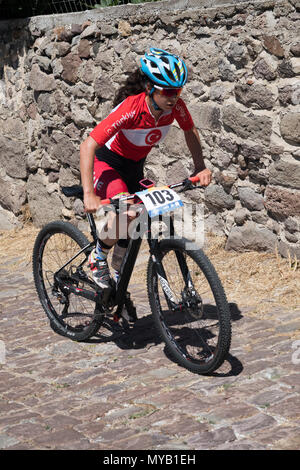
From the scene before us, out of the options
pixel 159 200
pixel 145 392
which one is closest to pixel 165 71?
pixel 159 200

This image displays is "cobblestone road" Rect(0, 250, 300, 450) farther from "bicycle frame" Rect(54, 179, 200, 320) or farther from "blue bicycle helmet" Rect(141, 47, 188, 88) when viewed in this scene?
"blue bicycle helmet" Rect(141, 47, 188, 88)

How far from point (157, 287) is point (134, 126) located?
1.00 metres

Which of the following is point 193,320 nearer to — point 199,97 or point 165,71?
point 165,71

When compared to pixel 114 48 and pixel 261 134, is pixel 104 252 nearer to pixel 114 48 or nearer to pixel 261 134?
pixel 261 134

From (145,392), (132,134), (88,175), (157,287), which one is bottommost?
(145,392)

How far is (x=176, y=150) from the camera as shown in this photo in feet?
23.4

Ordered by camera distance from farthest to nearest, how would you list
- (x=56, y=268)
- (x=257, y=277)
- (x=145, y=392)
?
(x=257, y=277)
(x=56, y=268)
(x=145, y=392)

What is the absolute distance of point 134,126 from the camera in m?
4.62

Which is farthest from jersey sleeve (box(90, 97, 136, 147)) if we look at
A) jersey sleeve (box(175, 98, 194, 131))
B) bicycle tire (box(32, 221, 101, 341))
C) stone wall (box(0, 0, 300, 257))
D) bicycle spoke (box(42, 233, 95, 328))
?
stone wall (box(0, 0, 300, 257))

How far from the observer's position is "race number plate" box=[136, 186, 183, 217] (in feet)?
13.9

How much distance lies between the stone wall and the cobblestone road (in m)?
1.34

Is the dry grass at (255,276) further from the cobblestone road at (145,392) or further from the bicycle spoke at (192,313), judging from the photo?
the bicycle spoke at (192,313)

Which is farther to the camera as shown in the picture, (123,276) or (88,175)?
(123,276)

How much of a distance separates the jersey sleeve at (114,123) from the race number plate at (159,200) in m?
0.41
